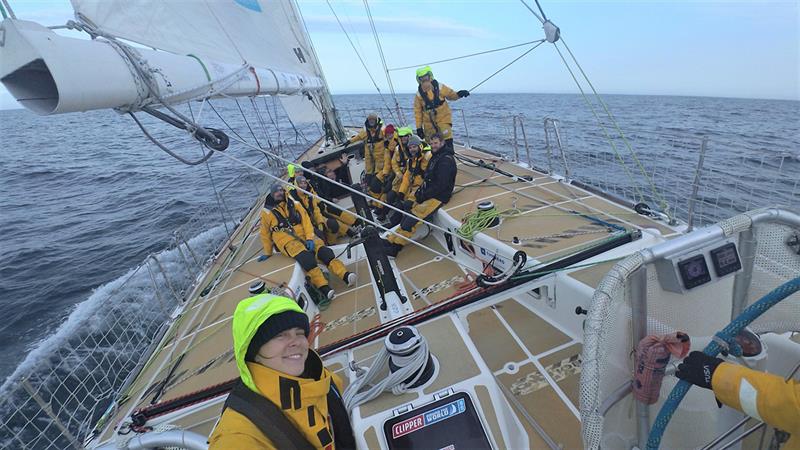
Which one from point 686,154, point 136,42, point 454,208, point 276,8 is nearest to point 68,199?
point 276,8

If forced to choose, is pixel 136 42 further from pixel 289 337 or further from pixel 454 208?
pixel 454 208

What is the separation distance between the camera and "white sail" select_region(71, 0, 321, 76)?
3.12 m

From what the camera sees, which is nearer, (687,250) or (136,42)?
(687,250)

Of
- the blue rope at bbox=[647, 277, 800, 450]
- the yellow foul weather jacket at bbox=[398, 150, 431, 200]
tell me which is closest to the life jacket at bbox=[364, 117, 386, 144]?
the yellow foul weather jacket at bbox=[398, 150, 431, 200]

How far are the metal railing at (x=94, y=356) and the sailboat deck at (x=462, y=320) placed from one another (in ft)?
1.55

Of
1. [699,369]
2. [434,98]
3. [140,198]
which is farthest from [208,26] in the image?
[140,198]

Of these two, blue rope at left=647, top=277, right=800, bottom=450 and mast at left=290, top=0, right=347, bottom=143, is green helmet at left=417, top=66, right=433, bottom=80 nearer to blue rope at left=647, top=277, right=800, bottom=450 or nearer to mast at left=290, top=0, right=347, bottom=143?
mast at left=290, top=0, right=347, bottom=143

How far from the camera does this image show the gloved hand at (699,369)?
1285 millimetres

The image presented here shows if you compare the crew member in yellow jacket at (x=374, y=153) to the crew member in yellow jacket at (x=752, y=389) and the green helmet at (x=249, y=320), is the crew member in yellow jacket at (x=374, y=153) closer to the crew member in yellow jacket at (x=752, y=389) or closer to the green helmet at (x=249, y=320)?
the green helmet at (x=249, y=320)

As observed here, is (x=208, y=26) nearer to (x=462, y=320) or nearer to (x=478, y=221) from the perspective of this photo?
(x=478, y=221)

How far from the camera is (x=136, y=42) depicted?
3369mm

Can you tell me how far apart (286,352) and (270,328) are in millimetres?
132

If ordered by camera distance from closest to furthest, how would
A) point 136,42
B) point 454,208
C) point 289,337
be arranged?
point 289,337, point 136,42, point 454,208

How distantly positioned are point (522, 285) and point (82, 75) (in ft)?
9.30
